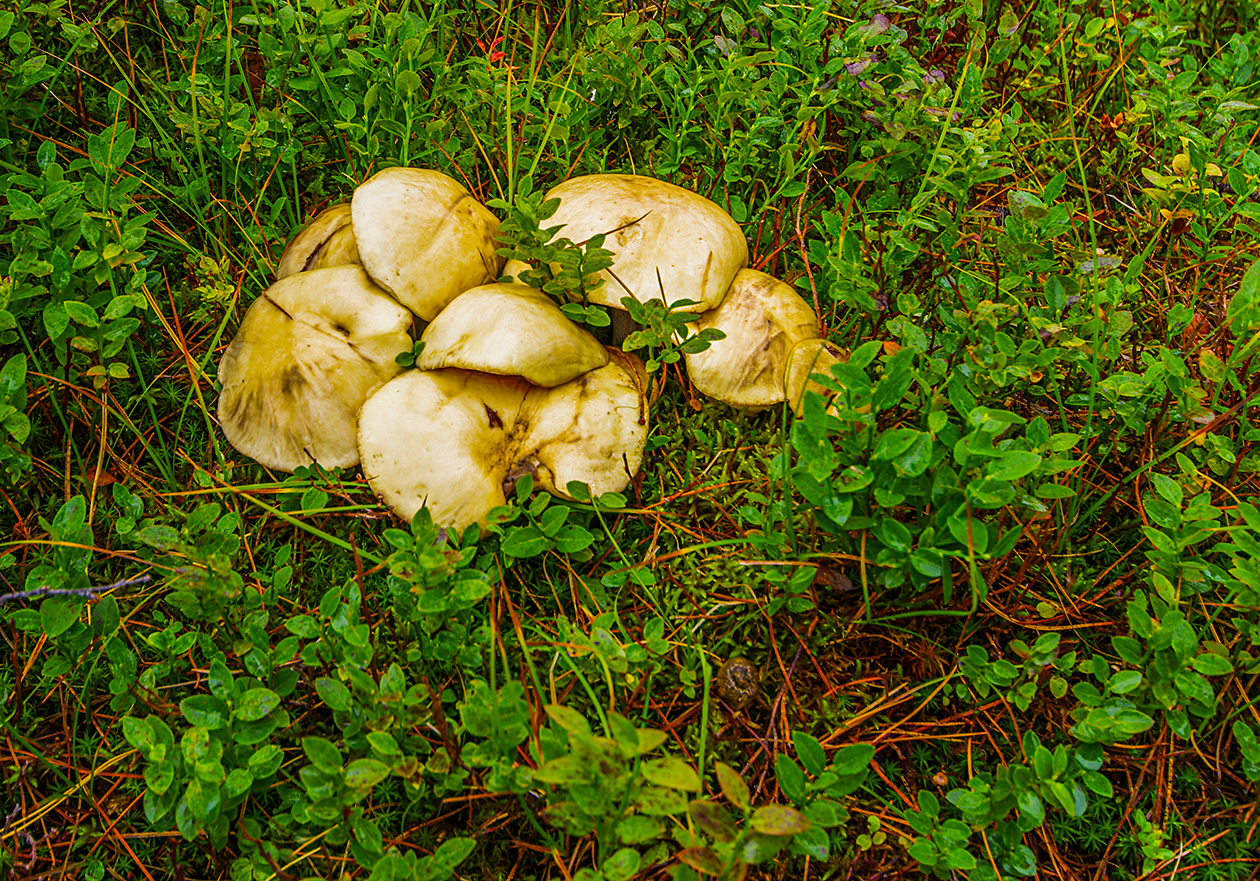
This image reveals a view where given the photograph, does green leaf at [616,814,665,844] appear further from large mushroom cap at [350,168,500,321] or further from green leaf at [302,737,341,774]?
large mushroom cap at [350,168,500,321]

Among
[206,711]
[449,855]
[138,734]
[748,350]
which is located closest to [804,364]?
[748,350]

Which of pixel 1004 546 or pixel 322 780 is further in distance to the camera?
pixel 1004 546

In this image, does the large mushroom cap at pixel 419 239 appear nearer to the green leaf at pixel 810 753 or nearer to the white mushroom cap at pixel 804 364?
the white mushroom cap at pixel 804 364

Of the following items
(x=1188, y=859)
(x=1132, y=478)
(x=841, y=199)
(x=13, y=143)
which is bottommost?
(x=1188, y=859)

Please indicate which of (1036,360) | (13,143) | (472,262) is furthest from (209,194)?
(1036,360)

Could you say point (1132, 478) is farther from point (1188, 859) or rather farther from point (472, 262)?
point (472, 262)

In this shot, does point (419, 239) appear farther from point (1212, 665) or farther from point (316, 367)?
point (1212, 665)

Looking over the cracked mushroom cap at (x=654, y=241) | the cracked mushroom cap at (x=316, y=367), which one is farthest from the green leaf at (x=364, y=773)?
the cracked mushroom cap at (x=654, y=241)
